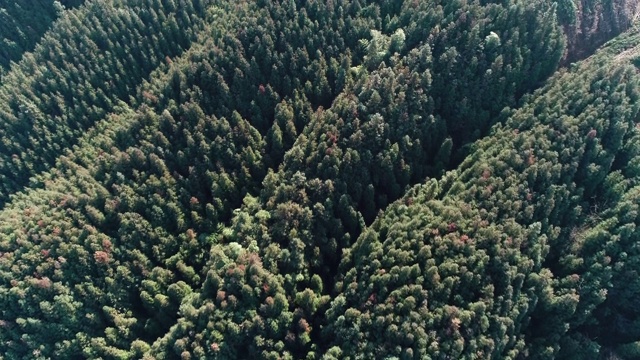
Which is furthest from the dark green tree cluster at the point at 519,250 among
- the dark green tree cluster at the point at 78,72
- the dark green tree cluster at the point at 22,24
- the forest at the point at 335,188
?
the dark green tree cluster at the point at 22,24

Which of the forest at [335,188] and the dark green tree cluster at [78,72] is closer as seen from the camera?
the forest at [335,188]

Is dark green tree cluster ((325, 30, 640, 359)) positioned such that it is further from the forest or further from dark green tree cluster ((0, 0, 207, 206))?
dark green tree cluster ((0, 0, 207, 206))

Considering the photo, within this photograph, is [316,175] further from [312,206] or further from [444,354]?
[444,354]

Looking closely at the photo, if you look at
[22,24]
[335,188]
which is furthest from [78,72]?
[335,188]

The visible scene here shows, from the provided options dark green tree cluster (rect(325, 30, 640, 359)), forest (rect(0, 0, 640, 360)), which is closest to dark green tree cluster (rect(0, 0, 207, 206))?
forest (rect(0, 0, 640, 360))

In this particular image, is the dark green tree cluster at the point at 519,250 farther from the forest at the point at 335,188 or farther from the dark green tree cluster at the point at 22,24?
the dark green tree cluster at the point at 22,24

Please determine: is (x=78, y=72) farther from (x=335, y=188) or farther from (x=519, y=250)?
(x=519, y=250)

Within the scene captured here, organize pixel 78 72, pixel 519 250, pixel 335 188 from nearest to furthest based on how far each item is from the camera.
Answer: pixel 519 250
pixel 335 188
pixel 78 72

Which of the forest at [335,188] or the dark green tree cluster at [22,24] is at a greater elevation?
the dark green tree cluster at [22,24]
